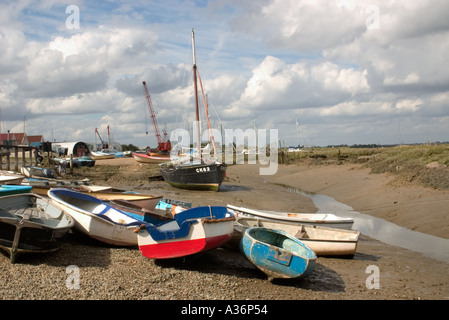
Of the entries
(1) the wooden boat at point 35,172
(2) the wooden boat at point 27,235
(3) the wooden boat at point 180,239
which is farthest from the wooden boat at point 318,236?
(1) the wooden boat at point 35,172

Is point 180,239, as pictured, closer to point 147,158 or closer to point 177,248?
point 177,248

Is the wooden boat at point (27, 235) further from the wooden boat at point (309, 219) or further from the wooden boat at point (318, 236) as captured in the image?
the wooden boat at point (309, 219)

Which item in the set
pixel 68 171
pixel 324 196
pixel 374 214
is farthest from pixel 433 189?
pixel 68 171

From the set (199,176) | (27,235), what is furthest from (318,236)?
(199,176)

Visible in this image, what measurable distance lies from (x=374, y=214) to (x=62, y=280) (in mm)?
16227

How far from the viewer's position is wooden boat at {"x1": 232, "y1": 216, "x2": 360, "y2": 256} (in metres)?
11.8

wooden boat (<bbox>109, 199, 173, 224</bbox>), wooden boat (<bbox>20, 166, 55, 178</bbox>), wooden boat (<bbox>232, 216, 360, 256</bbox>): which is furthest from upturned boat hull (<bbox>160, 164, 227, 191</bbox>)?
wooden boat (<bbox>232, 216, 360, 256</bbox>)

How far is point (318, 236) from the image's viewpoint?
12828mm

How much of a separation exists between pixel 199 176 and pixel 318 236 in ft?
58.9
